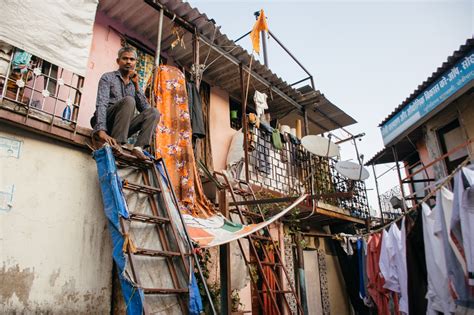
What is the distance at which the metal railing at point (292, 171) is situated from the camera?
787 centimetres

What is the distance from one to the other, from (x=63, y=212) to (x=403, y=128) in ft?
31.9

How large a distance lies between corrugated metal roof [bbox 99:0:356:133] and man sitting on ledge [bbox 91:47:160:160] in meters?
1.89

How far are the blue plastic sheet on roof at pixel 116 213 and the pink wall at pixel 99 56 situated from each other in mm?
2102

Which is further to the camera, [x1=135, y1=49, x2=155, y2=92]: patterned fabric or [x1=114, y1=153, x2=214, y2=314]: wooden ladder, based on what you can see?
[x1=135, y1=49, x2=155, y2=92]: patterned fabric

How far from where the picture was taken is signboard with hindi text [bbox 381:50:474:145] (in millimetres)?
7844

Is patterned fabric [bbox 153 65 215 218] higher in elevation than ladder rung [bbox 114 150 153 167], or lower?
higher

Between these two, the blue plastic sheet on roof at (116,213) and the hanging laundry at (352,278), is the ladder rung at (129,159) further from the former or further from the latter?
the hanging laundry at (352,278)

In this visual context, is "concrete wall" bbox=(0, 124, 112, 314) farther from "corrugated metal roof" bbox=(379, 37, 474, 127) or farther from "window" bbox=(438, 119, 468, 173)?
"window" bbox=(438, 119, 468, 173)

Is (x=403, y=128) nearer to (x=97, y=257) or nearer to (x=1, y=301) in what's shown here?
(x=97, y=257)

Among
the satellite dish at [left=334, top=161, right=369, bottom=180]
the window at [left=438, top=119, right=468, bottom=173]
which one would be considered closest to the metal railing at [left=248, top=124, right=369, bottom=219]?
the satellite dish at [left=334, top=161, right=369, bottom=180]

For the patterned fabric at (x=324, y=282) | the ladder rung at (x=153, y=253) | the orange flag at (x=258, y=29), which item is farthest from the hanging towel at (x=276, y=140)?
the ladder rung at (x=153, y=253)

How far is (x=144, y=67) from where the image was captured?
6.70 meters

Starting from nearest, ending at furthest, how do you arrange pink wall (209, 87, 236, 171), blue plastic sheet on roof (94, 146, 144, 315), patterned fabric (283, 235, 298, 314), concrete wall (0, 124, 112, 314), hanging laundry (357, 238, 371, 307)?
blue plastic sheet on roof (94, 146, 144, 315) < concrete wall (0, 124, 112, 314) < pink wall (209, 87, 236, 171) < patterned fabric (283, 235, 298, 314) < hanging laundry (357, 238, 371, 307)

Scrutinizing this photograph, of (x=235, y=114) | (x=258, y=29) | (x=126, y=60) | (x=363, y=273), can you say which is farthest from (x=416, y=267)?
(x=258, y=29)
